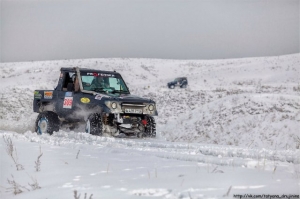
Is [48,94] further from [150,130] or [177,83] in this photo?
[177,83]

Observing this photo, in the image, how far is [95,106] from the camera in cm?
1149

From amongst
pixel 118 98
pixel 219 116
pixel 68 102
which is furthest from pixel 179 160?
pixel 219 116

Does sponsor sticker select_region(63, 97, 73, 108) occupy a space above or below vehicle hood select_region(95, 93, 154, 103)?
below

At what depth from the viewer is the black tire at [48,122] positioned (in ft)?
39.3

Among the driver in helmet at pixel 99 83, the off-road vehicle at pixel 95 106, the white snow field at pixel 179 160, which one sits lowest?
the white snow field at pixel 179 160

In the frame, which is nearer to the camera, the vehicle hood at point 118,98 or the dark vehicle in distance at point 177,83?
the vehicle hood at point 118,98

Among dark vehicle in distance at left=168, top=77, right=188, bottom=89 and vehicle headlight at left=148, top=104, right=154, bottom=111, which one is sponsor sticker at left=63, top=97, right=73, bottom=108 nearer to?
vehicle headlight at left=148, top=104, right=154, bottom=111

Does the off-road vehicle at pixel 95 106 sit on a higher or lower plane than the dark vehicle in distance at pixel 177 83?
lower

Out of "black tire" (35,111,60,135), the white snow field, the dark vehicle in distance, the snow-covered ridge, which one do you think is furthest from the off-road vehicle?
the dark vehicle in distance

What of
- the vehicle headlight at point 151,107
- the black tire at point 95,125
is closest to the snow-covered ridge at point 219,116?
the vehicle headlight at point 151,107

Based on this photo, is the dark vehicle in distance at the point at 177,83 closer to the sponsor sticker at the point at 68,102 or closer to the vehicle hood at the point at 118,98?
the sponsor sticker at the point at 68,102

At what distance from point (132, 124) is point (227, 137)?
402 cm

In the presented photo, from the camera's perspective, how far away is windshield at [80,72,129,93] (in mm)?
12266

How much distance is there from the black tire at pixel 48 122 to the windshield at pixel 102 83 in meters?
1.20
